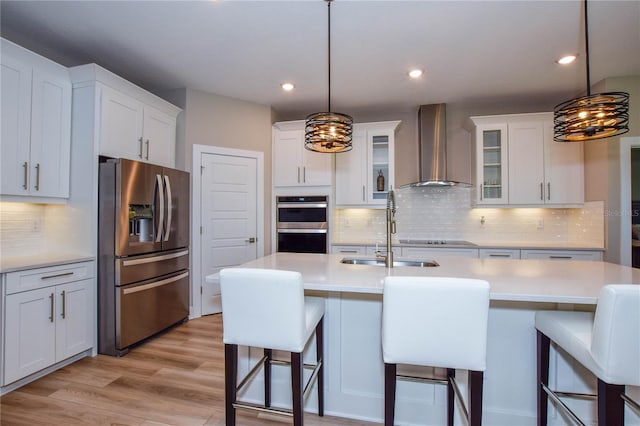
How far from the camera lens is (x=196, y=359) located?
2.57 metres

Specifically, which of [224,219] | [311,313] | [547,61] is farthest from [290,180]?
[547,61]

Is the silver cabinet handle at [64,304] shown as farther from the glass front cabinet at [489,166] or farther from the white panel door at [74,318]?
the glass front cabinet at [489,166]

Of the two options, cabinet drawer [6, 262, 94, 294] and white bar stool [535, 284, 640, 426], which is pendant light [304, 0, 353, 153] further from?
cabinet drawer [6, 262, 94, 294]

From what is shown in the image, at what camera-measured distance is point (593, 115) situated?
1802mm

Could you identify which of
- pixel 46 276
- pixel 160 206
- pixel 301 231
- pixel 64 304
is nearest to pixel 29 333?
pixel 64 304

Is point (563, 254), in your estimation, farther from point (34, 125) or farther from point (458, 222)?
point (34, 125)

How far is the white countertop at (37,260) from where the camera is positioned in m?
2.05

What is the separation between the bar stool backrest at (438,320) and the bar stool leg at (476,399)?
45mm

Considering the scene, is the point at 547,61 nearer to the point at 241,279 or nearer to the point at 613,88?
the point at 613,88

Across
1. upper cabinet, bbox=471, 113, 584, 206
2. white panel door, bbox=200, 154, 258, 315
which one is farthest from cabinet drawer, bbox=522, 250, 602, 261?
white panel door, bbox=200, 154, 258, 315

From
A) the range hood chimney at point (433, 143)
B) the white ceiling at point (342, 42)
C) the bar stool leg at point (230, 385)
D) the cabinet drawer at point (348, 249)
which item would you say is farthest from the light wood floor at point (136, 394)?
the range hood chimney at point (433, 143)

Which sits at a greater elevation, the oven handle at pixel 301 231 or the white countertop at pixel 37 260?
the oven handle at pixel 301 231

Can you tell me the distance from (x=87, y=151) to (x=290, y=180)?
218 cm

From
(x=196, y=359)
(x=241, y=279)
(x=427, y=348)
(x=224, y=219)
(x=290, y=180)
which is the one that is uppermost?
(x=290, y=180)
